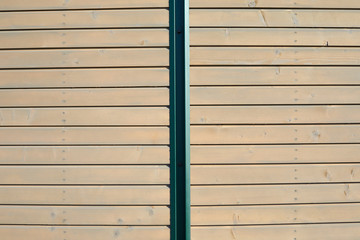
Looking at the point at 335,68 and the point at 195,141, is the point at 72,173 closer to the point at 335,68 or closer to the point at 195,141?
the point at 195,141

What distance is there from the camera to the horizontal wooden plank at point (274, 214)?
2242 millimetres

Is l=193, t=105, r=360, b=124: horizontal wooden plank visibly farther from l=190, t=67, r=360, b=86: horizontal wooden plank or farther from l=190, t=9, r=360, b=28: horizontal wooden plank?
l=190, t=9, r=360, b=28: horizontal wooden plank

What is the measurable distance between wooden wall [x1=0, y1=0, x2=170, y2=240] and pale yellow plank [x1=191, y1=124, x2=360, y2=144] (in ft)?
1.02

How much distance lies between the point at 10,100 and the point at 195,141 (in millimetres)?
Answer: 1411

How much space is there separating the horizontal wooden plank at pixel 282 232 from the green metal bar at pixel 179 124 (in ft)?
0.47

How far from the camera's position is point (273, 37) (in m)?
2.32

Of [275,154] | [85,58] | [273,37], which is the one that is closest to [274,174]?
[275,154]

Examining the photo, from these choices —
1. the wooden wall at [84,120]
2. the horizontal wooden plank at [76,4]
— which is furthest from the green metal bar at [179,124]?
the horizontal wooden plank at [76,4]

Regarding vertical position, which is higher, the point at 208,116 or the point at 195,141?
the point at 208,116

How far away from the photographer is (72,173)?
2264mm

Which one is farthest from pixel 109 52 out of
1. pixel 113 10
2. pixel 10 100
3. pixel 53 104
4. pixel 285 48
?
pixel 285 48

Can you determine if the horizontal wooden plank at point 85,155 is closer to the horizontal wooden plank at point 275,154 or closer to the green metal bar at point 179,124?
the green metal bar at point 179,124

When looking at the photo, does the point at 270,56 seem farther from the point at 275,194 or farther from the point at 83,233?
the point at 83,233

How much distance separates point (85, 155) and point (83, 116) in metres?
0.29
